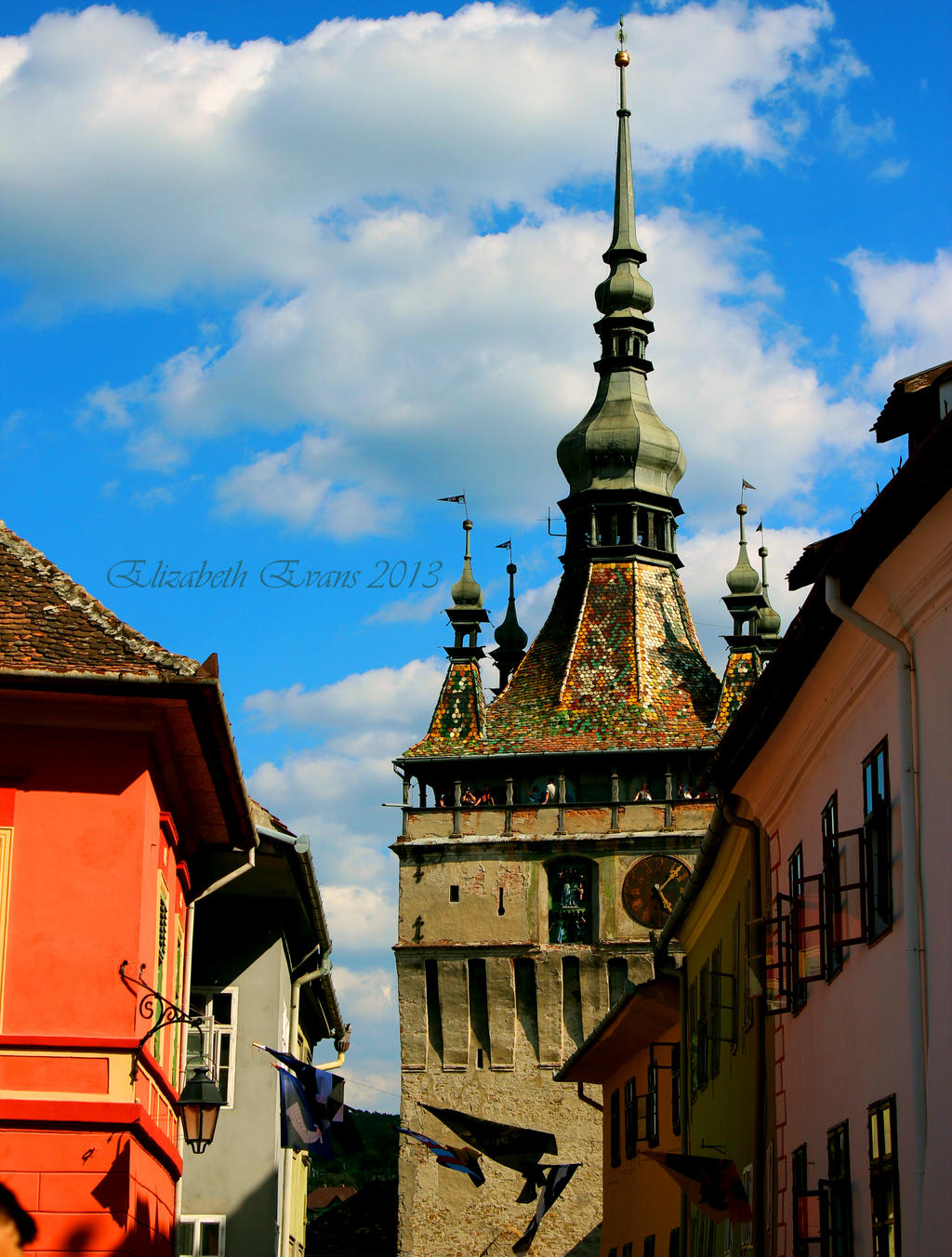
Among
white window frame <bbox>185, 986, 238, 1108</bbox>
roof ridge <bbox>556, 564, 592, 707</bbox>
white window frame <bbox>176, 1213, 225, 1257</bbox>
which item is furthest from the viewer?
roof ridge <bbox>556, 564, 592, 707</bbox>

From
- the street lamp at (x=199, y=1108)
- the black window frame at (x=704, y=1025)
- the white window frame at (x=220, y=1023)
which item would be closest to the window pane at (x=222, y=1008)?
the white window frame at (x=220, y=1023)

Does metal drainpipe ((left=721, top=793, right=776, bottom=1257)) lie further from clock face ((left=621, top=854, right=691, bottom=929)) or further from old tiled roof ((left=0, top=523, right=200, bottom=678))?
clock face ((left=621, top=854, right=691, bottom=929))

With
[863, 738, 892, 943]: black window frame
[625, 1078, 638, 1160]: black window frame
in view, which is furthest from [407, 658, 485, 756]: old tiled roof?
[863, 738, 892, 943]: black window frame

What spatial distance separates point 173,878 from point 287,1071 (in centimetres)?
349

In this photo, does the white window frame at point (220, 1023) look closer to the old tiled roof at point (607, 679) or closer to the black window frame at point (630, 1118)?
the black window frame at point (630, 1118)

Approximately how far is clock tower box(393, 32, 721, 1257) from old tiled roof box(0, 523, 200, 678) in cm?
4099

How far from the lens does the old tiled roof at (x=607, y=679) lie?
58562mm

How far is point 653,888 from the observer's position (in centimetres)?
5416

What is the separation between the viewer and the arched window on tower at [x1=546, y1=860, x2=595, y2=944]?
5438 centimetres

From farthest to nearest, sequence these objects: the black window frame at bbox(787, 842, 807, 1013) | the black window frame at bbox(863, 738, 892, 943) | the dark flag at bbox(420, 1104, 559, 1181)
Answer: the dark flag at bbox(420, 1104, 559, 1181) < the black window frame at bbox(787, 842, 807, 1013) < the black window frame at bbox(863, 738, 892, 943)

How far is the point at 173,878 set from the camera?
14.3 meters

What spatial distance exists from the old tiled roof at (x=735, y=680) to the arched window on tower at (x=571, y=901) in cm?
632

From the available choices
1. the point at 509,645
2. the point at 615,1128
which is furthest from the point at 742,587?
the point at 615,1128

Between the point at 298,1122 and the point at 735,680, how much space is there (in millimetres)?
43685
